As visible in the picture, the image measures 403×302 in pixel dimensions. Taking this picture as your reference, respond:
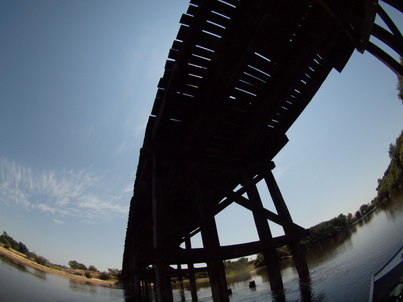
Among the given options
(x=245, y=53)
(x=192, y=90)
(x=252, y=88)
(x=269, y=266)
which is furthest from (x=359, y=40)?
(x=269, y=266)

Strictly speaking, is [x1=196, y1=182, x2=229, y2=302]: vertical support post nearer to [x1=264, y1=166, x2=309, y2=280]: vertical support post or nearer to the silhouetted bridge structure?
the silhouetted bridge structure

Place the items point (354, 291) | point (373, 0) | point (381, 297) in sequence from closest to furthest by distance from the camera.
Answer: point (381, 297) < point (373, 0) < point (354, 291)

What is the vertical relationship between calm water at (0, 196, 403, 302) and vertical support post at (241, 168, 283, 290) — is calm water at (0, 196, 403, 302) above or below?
below

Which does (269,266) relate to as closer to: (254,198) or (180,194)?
(254,198)

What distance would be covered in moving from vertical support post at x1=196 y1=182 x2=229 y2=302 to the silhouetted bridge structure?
2cm

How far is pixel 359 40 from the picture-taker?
2.06 meters

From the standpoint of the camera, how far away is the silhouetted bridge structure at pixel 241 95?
258 centimetres

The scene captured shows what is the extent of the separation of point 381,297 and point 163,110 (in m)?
3.27

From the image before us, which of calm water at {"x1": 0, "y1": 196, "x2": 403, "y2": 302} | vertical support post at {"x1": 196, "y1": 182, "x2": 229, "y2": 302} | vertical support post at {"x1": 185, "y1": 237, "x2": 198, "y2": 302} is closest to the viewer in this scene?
calm water at {"x1": 0, "y1": 196, "x2": 403, "y2": 302}

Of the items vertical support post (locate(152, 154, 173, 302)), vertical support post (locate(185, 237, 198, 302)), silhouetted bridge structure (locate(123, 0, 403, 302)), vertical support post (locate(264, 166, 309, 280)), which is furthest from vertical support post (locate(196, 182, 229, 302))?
vertical support post (locate(185, 237, 198, 302))

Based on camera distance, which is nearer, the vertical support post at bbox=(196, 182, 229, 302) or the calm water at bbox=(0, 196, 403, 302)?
the calm water at bbox=(0, 196, 403, 302)

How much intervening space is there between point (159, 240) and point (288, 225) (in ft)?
8.27

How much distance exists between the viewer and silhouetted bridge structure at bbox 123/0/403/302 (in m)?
2.58

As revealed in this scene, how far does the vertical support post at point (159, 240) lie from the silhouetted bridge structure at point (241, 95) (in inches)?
0.6
